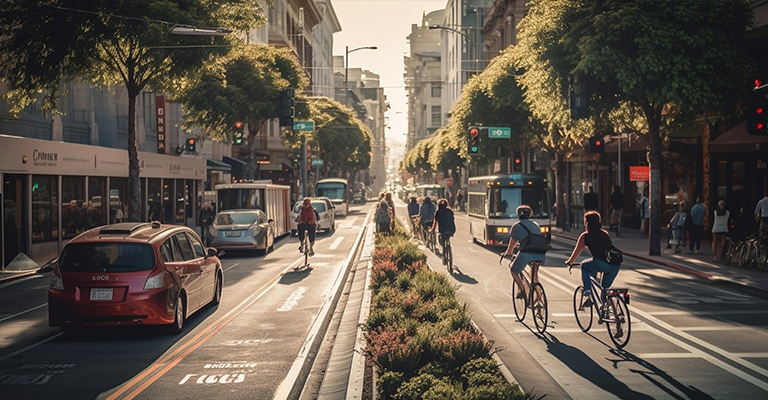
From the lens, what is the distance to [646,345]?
40.6ft

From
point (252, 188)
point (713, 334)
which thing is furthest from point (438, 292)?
point (252, 188)

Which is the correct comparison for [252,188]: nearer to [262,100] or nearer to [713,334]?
[262,100]

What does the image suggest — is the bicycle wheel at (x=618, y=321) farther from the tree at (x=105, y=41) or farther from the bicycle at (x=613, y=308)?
the tree at (x=105, y=41)

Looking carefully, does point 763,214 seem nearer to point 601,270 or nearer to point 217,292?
point 601,270

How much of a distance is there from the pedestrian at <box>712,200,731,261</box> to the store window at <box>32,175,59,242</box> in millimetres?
20786

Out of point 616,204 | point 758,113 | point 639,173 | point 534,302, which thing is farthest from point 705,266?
point 616,204

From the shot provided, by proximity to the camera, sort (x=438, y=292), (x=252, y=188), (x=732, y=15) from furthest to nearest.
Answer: (x=252, y=188), (x=732, y=15), (x=438, y=292)

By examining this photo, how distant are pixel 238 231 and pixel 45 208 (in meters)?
6.19

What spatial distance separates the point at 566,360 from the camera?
36.9 feet

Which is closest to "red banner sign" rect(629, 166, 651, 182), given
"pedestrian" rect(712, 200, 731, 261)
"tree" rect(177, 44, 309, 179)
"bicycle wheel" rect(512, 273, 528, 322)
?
"pedestrian" rect(712, 200, 731, 261)

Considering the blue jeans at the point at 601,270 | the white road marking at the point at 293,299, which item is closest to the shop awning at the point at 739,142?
the white road marking at the point at 293,299

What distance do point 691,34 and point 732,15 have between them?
1.42m

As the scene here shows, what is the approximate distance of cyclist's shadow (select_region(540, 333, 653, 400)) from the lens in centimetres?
932

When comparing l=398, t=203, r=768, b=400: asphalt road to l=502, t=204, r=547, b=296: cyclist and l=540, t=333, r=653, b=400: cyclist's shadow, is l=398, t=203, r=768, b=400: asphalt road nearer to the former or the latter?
l=540, t=333, r=653, b=400: cyclist's shadow
